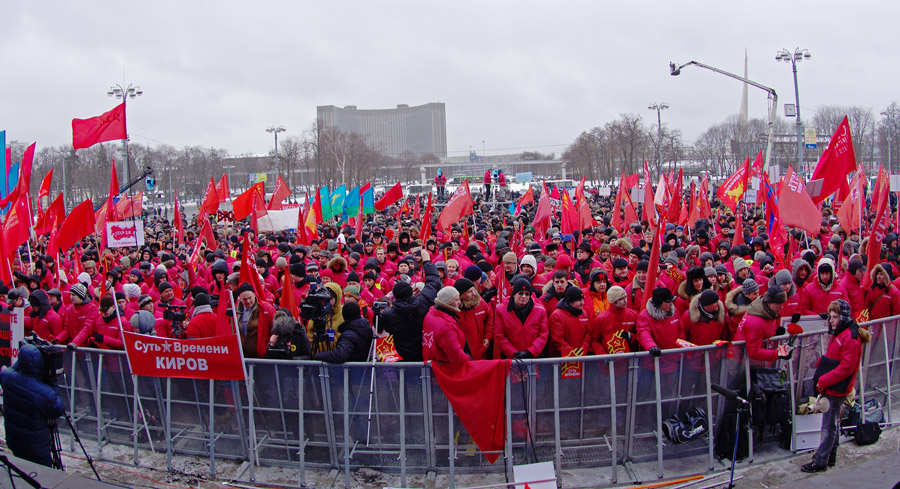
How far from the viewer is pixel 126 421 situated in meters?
6.89

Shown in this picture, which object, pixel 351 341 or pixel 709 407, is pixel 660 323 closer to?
pixel 709 407

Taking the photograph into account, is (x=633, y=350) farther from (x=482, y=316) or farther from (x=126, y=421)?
(x=126, y=421)

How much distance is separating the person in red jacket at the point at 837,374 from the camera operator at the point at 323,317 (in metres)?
4.63

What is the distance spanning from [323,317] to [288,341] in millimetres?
416

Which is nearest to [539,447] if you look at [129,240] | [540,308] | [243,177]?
[540,308]

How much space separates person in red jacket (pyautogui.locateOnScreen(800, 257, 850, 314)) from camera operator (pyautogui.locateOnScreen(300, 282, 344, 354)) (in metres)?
5.64

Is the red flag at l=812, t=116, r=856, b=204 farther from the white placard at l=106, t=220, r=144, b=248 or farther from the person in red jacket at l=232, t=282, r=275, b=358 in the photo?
the white placard at l=106, t=220, r=144, b=248

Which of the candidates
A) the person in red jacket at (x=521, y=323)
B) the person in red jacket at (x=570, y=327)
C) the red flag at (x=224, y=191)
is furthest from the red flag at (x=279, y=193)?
the person in red jacket at (x=570, y=327)

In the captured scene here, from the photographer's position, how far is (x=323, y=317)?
651cm

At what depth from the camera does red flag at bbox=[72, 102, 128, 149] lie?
13430 mm

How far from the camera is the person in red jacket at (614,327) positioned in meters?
6.39

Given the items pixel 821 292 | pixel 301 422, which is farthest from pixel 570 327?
pixel 821 292

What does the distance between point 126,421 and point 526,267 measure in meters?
5.26

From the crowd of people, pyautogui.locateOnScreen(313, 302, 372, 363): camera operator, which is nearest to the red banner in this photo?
the crowd of people
